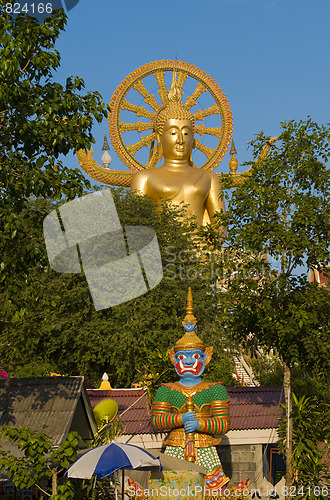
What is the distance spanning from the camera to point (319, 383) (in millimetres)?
18500

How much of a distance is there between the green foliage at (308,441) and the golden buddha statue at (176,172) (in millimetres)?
12035

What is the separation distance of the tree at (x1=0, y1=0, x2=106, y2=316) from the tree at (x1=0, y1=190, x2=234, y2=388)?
286 inches

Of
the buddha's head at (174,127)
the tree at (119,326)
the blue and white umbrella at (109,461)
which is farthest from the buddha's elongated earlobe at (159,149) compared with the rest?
the blue and white umbrella at (109,461)

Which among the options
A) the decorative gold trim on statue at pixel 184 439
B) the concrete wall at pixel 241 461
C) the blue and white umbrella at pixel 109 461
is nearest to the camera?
the blue and white umbrella at pixel 109 461

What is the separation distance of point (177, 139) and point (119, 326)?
8081 millimetres

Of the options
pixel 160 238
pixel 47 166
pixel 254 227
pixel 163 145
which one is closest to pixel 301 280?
pixel 254 227

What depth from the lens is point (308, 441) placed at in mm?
11648

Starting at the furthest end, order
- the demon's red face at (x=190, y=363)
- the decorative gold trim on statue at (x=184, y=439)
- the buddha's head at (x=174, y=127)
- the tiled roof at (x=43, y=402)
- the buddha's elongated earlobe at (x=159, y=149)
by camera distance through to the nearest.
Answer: the buddha's elongated earlobe at (x=159, y=149), the buddha's head at (x=174, y=127), the demon's red face at (x=190, y=363), the decorative gold trim on statue at (x=184, y=439), the tiled roof at (x=43, y=402)

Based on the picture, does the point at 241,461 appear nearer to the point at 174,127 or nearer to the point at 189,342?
the point at 189,342

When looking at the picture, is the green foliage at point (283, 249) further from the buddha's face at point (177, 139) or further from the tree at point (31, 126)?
the buddha's face at point (177, 139)

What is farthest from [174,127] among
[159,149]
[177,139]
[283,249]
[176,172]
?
[283,249]

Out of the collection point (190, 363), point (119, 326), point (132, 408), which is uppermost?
point (119, 326)

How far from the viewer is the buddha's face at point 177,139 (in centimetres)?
2367

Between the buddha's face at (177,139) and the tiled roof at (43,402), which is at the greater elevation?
the buddha's face at (177,139)
